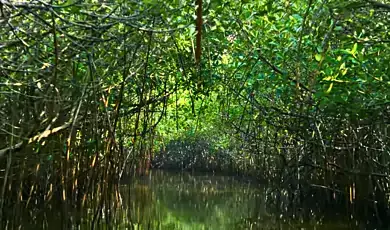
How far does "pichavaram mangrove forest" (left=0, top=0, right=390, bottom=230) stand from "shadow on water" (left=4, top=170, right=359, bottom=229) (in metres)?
0.03

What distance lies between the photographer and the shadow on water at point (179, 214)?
5793 mm

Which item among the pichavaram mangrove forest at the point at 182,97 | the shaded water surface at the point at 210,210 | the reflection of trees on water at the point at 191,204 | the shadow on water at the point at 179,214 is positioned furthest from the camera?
the reflection of trees on water at the point at 191,204

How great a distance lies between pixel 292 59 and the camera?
4758 millimetres

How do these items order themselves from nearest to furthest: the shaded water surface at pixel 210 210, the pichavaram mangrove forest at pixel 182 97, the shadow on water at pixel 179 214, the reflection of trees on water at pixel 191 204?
the pichavaram mangrove forest at pixel 182 97 → the shadow on water at pixel 179 214 → the shaded water surface at pixel 210 210 → the reflection of trees on water at pixel 191 204

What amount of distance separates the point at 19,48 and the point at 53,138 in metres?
1.97

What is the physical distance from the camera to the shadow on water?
579 cm

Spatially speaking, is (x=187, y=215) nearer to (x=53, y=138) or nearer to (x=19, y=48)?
(x=53, y=138)

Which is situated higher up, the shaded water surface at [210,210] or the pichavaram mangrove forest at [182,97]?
the pichavaram mangrove forest at [182,97]

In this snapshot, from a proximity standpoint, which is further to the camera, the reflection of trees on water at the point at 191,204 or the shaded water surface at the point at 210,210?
the reflection of trees on water at the point at 191,204

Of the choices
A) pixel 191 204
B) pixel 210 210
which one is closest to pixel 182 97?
pixel 210 210

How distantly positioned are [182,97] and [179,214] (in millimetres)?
1957

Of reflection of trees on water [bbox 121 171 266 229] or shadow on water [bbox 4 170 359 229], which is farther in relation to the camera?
reflection of trees on water [bbox 121 171 266 229]

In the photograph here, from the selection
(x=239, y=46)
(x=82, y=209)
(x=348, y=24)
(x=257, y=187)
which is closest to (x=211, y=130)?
(x=257, y=187)

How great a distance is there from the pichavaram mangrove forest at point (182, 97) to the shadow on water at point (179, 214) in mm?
31
